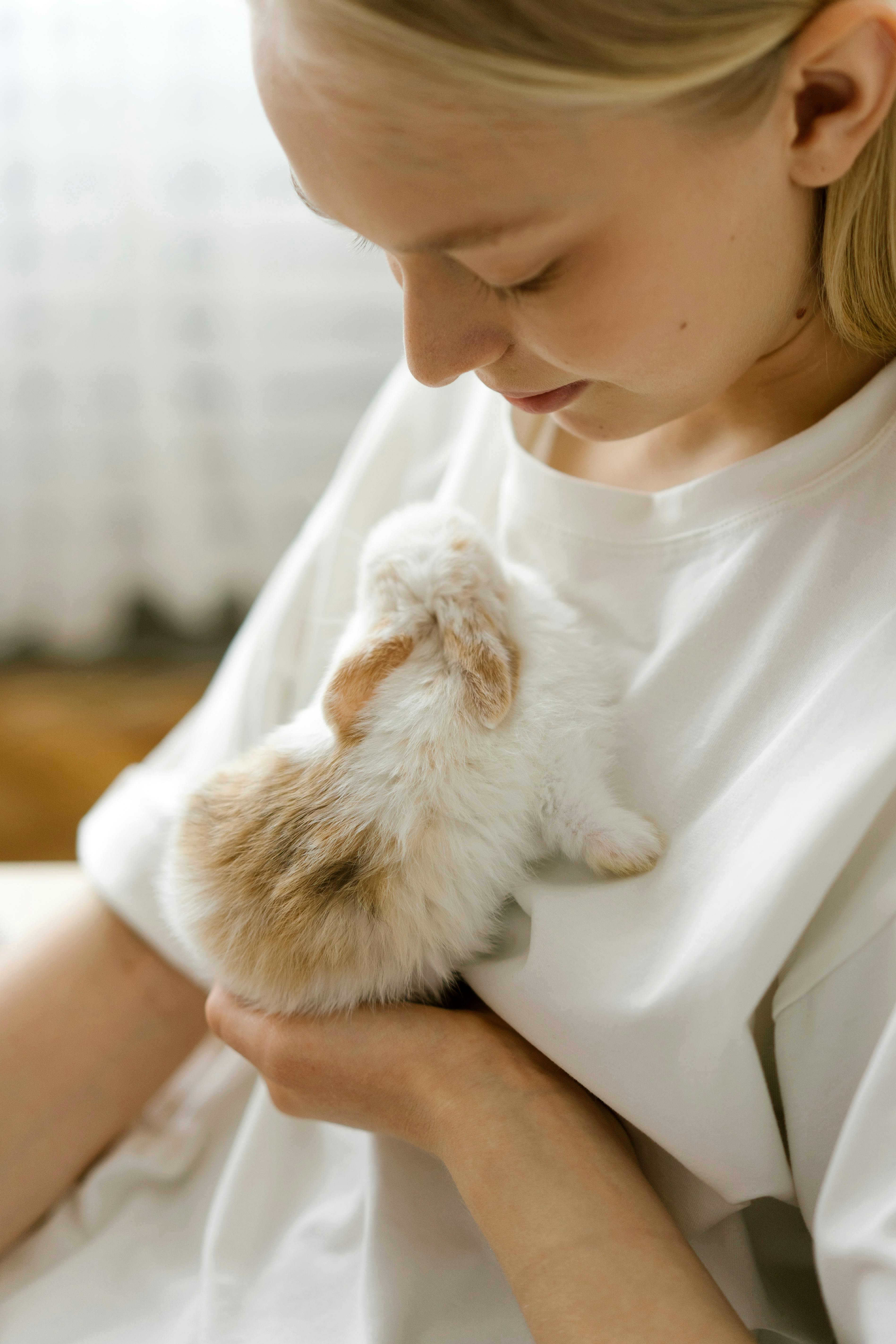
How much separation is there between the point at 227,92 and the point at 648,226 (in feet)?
5.95

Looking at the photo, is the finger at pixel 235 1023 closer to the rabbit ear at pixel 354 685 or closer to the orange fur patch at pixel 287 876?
the orange fur patch at pixel 287 876

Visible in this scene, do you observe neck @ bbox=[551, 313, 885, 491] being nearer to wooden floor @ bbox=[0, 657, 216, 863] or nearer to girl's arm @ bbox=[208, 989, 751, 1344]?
girl's arm @ bbox=[208, 989, 751, 1344]

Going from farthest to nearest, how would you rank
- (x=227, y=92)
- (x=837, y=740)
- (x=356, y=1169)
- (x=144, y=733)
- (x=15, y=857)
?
(x=144, y=733) → (x=15, y=857) → (x=227, y=92) → (x=356, y=1169) → (x=837, y=740)

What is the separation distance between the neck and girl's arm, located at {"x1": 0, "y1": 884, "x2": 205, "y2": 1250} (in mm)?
702

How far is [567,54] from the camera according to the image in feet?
1.82

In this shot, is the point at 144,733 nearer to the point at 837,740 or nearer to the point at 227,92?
the point at 227,92

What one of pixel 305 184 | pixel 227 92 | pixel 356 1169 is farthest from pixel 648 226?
pixel 227 92

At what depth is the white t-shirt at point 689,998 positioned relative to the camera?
0.65 m

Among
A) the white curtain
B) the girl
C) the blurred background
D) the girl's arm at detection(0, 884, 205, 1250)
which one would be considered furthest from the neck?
the white curtain

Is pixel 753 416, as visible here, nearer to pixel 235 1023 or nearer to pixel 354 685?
pixel 354 685

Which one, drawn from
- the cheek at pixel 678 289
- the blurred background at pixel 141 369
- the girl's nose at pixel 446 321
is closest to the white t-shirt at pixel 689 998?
the cheek at pixel 678 289

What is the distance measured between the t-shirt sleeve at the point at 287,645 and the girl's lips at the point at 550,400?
33 centimetres

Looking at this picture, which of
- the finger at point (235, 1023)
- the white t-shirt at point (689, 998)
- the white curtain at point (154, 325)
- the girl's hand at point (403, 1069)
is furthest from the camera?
the white curtain at point (154, 325)

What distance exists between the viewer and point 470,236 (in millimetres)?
604
